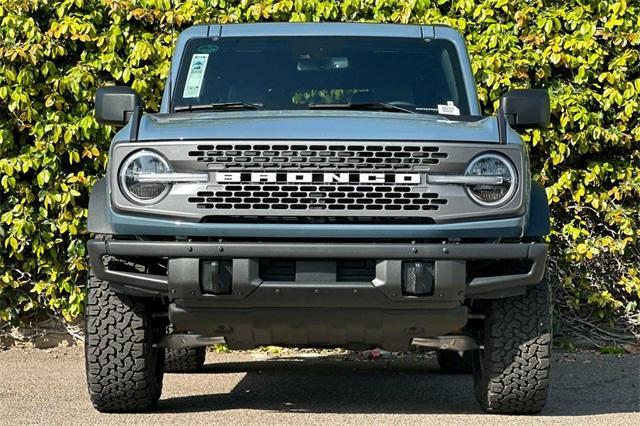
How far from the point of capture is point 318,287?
18.3 ft

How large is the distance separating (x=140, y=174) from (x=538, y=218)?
5.72 feet

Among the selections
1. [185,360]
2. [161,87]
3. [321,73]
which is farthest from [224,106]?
[161,87]

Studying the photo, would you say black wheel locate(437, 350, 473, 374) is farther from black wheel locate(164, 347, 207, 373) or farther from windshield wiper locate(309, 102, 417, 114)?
windshield wiper locate(309, 102, 417, 114)

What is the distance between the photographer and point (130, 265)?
19.3 ft

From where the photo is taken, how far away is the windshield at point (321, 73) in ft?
22.8

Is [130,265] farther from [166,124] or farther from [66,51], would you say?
[66,51]

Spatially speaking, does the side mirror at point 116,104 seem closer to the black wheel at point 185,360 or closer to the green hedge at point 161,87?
the black wheel at point 185,360

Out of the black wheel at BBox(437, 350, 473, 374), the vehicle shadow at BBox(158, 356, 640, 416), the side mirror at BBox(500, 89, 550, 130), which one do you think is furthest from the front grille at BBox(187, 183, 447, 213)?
the black wheel at BBox(437, 350, 473, 374)

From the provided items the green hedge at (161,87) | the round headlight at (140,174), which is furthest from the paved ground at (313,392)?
the round headlight at (140,174)

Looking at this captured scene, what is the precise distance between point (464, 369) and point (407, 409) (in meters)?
1.80

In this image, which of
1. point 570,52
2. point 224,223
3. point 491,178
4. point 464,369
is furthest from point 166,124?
point 570,52

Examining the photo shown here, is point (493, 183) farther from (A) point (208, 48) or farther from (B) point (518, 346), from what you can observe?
(A) point (208, 48)

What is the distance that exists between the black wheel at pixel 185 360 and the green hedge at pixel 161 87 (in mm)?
1077

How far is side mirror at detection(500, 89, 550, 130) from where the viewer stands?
6.49 m
